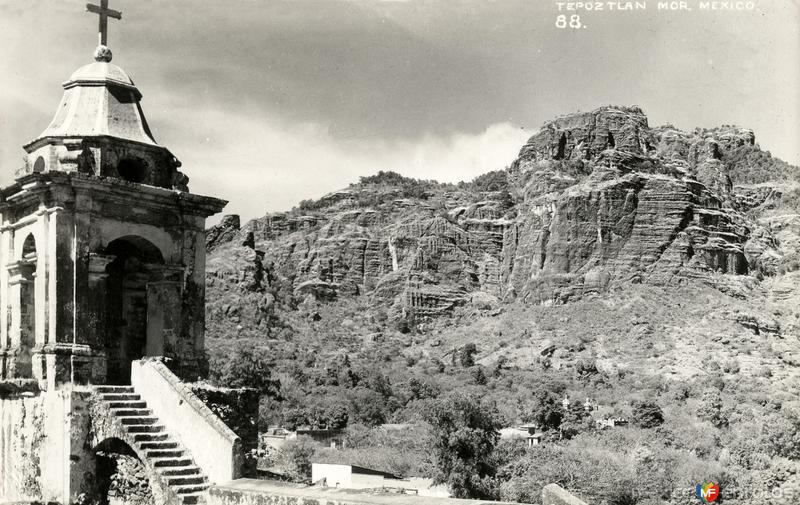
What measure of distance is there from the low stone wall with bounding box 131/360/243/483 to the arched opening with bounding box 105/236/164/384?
179cm

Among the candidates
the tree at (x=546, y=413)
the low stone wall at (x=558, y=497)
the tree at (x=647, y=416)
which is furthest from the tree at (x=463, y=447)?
the low stone wall at (x=558, y=497)

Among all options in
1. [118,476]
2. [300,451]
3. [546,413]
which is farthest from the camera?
[546,413]

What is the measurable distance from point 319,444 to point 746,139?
3752 inches

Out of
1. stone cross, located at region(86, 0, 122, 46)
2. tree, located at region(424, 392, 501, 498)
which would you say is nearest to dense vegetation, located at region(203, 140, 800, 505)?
tree, located at region(424, 392, 501, 498)

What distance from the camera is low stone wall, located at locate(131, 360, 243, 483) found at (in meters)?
9.29

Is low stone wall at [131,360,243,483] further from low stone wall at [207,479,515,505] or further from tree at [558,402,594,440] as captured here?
tree at [558,402,594,440]

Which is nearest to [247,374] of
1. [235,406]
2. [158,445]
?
[235,406]

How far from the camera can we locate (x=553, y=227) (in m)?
104

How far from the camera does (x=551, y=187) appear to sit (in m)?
111

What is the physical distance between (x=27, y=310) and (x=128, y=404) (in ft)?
7.10

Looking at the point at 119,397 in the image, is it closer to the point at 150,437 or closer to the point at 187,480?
the point at 150,437

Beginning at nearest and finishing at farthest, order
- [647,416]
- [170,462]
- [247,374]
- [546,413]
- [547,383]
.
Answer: [170,462] → [647,416] → [546,413] → [247,374] → [547,383]

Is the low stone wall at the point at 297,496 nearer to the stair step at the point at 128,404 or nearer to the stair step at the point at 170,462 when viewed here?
the stair step at the point at 170,462

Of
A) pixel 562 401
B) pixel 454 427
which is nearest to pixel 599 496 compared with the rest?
pixel 454 427
